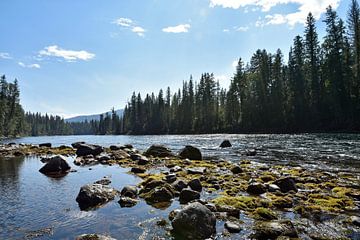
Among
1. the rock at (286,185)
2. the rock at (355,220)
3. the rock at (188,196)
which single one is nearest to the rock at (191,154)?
the rock at (286,185)

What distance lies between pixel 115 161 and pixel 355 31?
6359 cm

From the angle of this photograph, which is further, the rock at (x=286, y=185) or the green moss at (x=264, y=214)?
the rock at (x=286, y=185)

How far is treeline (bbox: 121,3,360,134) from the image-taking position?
2488 inches

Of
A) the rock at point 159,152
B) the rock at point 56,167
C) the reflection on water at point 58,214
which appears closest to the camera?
the reflection on water at point 58,214

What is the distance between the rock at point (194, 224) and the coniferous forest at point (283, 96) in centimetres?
5691

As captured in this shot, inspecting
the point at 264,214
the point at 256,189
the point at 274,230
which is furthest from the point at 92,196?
the point at 274,230

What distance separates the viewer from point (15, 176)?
21625 mm

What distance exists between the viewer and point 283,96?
82.1m

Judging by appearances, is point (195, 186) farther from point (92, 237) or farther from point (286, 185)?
point (92, 237)

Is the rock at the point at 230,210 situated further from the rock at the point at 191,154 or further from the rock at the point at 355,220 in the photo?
the rock at the point at 191,154

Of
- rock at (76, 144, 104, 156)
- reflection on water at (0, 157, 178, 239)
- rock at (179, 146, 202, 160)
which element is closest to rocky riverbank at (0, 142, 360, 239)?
reflection on water at (0, 157, 178, 239)

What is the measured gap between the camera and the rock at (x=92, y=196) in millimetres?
13539

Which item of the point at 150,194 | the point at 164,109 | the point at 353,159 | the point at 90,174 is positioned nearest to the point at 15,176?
the point at 90,174

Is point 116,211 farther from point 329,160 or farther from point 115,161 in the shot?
point 329,160
